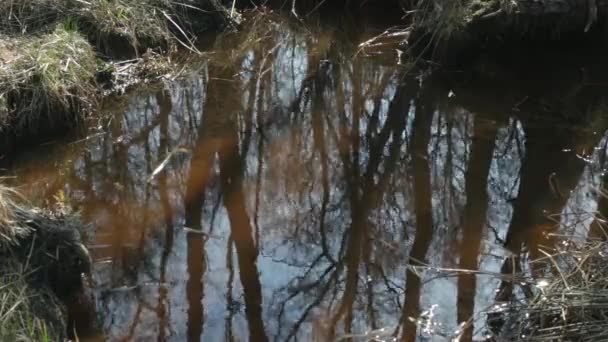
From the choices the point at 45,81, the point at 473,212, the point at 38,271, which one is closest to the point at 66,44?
the point at 45,81

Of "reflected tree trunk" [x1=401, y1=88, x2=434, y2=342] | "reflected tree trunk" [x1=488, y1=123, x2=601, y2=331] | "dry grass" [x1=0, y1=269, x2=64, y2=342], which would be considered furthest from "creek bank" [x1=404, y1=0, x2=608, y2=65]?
"dry grass" [x1=0, y1=269, x2=64, y2=342]

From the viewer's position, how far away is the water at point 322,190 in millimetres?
4473

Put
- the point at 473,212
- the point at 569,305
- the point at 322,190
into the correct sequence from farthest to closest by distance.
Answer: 1. the point at 322,190
2. the point at 473,212
3. the point at 569,305

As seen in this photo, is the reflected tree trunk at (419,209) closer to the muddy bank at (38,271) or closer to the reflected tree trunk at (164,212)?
the reflected tree trunk at (164,212)

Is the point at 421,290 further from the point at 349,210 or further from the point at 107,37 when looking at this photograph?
the point at 107,37

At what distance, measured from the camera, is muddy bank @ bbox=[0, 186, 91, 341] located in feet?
12.9

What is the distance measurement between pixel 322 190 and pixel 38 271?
79.9 inches

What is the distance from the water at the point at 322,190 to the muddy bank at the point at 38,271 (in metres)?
0.22

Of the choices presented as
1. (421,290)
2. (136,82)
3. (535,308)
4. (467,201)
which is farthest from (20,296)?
(136,82)

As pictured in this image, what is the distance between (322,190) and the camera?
557 centimetres

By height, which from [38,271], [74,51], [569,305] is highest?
[74,51]

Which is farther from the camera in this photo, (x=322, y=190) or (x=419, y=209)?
(x=322, y=190)

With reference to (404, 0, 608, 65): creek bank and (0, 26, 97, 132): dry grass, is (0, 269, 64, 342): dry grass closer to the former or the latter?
(0, 26, 97, 132): dry grass

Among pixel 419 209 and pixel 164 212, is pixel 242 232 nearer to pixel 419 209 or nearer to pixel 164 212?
pixel 164 212
